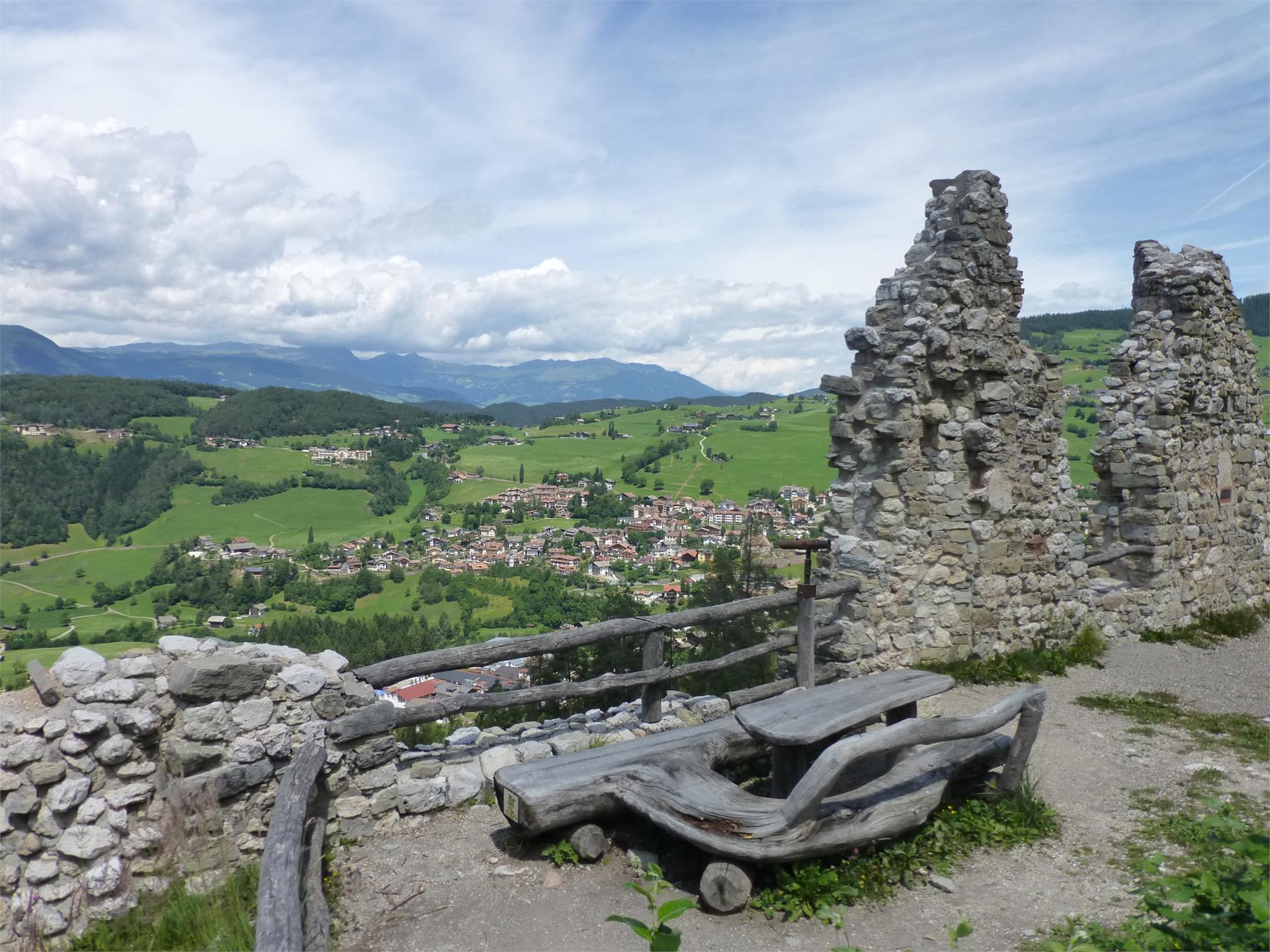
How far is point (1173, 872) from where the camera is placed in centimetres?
407

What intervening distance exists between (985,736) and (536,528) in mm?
36768

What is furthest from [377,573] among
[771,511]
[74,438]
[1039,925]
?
[74,438]

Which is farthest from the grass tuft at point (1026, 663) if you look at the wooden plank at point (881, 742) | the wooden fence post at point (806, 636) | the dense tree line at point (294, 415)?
the dense tree line at point (294, 415)

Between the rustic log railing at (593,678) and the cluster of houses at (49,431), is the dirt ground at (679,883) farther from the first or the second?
the cluster of houses at (49,431)

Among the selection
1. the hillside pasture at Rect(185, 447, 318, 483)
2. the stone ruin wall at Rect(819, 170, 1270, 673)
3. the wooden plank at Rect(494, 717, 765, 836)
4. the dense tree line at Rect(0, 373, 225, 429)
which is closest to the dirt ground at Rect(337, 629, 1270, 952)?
the wooden plank at Rect(494, 717, 765, 836)

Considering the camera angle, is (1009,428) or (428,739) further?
(428,739)

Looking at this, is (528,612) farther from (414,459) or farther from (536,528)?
(414,459)

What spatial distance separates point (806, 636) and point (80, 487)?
213ft

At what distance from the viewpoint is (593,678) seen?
5.89 m

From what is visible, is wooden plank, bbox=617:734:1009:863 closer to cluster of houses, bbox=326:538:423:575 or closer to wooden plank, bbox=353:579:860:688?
wooden plank, bbox=353:579:860:688

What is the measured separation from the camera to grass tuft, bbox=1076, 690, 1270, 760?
20.0 feet

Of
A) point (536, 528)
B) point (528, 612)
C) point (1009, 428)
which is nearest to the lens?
point (1009, 428)

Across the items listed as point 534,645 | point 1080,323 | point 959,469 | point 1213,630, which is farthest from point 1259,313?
point 534,645

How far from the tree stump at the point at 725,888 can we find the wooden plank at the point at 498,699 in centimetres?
186
